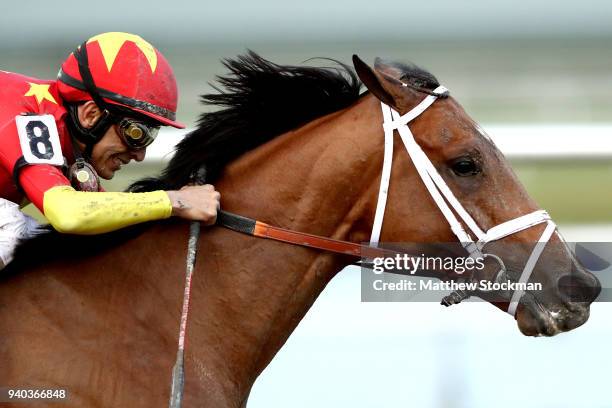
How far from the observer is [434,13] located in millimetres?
9164

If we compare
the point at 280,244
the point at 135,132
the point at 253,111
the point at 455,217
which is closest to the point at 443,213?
the point at 455,217

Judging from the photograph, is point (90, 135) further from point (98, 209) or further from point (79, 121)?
point (98, 209)

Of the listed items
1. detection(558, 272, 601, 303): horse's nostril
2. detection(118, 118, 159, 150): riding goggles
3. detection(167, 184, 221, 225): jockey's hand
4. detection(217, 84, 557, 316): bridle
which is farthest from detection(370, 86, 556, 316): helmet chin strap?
detection(118, 118, 159, 150): riding goggles

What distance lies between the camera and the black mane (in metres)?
2.88

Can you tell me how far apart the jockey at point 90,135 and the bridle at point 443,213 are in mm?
213

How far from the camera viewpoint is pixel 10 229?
2744 mm

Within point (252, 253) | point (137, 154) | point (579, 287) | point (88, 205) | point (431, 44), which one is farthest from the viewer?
point (431, 44)

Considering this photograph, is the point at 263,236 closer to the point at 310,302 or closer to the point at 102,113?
the point at 310,302

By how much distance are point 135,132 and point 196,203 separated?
313 mm

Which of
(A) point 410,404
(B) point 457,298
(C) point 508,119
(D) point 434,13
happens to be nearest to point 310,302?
(B) point 457,298

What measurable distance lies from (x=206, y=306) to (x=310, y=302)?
341mm

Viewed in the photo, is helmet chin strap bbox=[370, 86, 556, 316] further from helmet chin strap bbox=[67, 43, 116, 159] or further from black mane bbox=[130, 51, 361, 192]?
helmet chin strap bbox=[67, 43, 116, 159]

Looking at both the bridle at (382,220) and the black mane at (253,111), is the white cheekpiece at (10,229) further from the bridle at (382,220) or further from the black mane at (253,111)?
the bridle at (382,220)

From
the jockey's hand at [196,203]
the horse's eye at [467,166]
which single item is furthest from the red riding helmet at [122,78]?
the horse's eye at [467,166]
